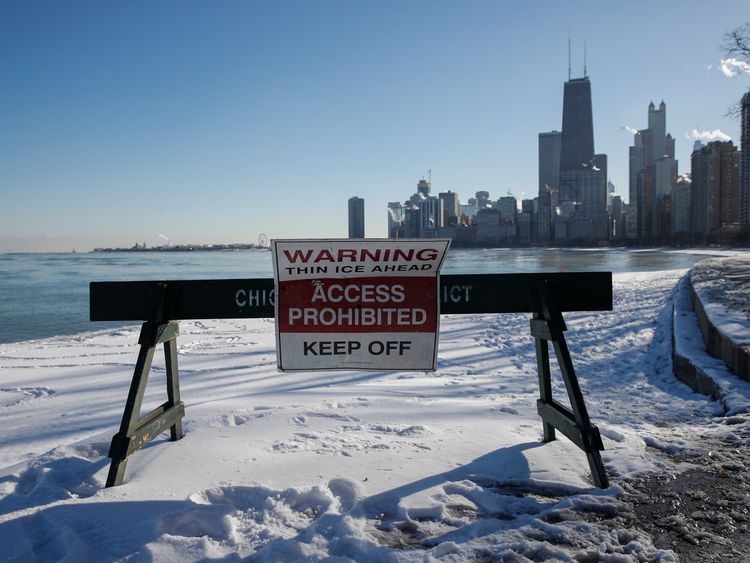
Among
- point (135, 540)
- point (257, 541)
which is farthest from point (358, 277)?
point (135, 540)

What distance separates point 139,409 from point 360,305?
142 centimetres

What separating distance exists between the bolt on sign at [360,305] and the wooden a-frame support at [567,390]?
0.67m

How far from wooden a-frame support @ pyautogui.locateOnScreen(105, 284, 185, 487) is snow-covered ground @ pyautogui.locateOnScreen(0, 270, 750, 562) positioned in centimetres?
15

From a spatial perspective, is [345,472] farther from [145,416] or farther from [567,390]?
[567,390]

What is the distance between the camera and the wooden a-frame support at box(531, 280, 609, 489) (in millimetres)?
2855

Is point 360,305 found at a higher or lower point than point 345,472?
higher

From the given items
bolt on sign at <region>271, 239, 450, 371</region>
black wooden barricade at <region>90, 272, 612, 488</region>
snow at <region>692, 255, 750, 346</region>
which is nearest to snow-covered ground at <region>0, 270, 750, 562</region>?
black wooden barricade at <region>90, 272, 612, 488</region>

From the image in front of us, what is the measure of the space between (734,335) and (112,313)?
615 cm

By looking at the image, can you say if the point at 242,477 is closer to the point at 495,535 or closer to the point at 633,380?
the point at 495,535

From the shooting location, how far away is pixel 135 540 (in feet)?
7.49

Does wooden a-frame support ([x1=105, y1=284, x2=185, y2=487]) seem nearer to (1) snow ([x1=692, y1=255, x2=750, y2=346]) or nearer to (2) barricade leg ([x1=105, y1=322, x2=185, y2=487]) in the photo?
(2) barricade leg ([x1=105, y1=322, x2=185, y2=487])

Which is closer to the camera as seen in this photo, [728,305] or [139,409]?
[139,409]

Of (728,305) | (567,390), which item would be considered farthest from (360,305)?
(728,305)

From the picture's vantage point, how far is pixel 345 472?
2979 mm
